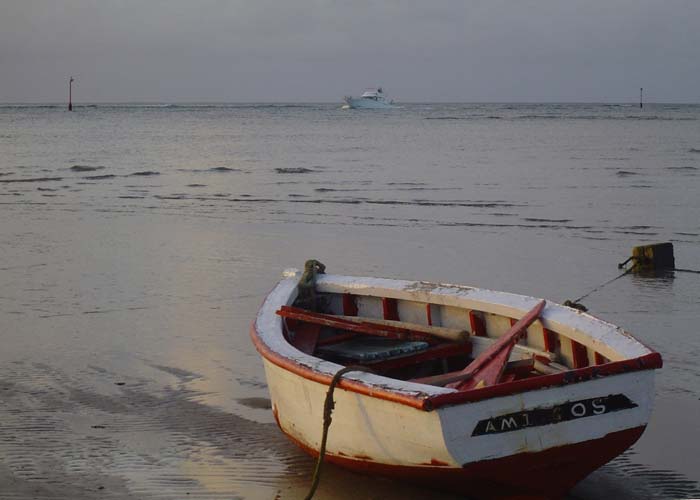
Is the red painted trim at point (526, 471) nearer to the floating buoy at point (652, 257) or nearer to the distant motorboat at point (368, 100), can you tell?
the floating buoy at point (652, 257)

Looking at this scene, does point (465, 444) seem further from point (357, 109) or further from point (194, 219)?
point (357, 109)

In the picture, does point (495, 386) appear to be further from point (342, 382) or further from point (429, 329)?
point (429, 329)

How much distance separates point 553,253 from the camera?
13070 mm

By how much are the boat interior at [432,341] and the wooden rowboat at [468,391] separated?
0.03ft

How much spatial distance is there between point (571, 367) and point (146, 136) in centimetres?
4995

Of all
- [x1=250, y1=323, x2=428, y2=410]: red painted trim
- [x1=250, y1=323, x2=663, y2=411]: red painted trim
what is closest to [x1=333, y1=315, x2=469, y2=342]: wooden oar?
[x1=250, y1=323, x2=428, y2=410]: red painted trim

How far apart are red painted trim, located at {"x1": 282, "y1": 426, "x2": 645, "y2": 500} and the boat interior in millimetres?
658

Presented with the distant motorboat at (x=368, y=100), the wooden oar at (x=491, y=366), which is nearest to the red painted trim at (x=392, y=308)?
the wooden oar at (x=491, y=366)

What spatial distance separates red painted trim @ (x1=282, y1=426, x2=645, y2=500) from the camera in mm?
4656

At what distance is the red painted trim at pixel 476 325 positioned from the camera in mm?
6699

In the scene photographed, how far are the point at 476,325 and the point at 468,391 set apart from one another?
227cm

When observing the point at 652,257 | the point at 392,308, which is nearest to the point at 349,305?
the point at 392,308

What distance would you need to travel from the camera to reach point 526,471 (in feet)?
15.5

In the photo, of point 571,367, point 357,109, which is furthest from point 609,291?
point 357,109
